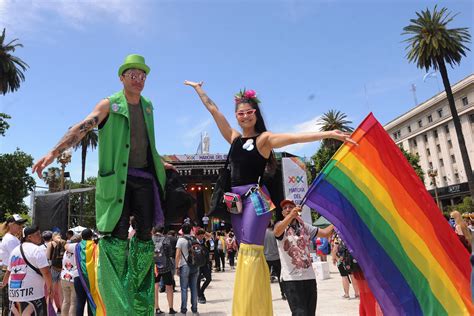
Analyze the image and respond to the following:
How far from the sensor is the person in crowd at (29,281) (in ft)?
19.6

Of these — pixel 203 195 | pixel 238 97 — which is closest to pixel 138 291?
pixel 238 97

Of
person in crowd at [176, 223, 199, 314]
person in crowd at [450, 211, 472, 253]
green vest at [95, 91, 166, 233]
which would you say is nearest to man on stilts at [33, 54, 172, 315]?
green vest at [95, 91, 166, 233]

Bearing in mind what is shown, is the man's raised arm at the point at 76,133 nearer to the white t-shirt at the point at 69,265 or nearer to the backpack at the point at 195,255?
the white t-shirt at the point at 69,265

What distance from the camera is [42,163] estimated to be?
9.12 feet

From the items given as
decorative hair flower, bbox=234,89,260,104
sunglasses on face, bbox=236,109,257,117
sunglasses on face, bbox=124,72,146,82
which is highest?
sunglasses on face, bbox=124,72,146,82

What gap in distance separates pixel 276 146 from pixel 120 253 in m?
1.59

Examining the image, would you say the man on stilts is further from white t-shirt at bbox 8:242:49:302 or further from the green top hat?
white t-shirt at bbox 8:242:49:302

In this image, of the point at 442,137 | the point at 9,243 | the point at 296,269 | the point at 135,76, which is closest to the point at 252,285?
the point at 135,76

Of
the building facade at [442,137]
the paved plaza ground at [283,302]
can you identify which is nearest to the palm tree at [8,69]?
the paved plaza ground at [283,302]

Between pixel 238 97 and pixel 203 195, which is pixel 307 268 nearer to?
pixel 238 97

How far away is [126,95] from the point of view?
3463 mm

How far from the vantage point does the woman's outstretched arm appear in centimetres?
378

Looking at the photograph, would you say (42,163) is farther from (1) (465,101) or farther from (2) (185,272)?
(1) (465,101)

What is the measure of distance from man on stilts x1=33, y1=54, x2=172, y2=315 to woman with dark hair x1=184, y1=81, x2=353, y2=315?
→ 2.32 feet
